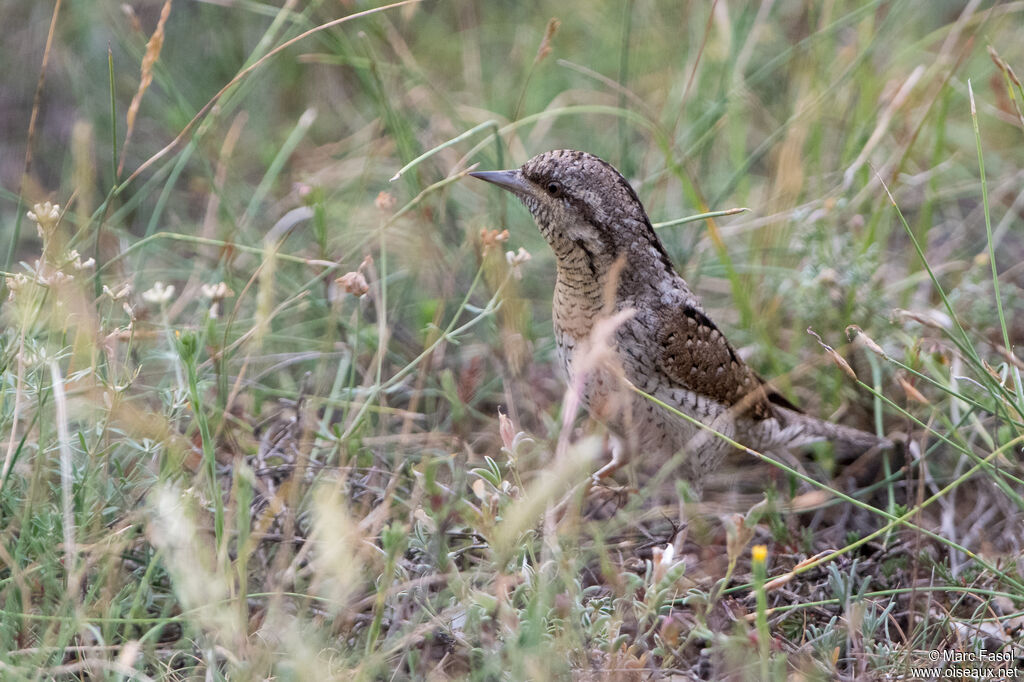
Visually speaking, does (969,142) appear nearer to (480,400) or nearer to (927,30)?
(927,30)

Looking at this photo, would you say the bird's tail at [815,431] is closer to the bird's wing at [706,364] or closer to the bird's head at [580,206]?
the bird's wing at [706,364]

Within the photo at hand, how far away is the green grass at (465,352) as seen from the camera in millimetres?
2281

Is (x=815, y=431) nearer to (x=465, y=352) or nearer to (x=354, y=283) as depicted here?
(x=465, y=352)

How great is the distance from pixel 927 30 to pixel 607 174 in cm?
332

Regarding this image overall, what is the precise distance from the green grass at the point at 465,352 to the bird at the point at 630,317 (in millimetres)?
197

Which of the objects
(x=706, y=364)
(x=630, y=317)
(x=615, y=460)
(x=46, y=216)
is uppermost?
(x=46, y=216)

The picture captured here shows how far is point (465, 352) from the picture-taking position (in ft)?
12.6

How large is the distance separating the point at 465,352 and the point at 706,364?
3.46ft

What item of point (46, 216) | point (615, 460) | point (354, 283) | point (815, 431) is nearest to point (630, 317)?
point (615, 460)

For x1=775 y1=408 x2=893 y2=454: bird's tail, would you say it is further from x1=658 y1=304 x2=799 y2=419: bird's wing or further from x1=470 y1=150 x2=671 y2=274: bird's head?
x1=470 y1=150 x2=671 y2=274: bird's head

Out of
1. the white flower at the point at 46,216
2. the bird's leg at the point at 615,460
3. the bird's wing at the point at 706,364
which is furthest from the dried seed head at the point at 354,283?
the bird's leg at the point at 615,460

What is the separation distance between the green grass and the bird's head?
0.19 meters

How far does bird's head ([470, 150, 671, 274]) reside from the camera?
3061mm

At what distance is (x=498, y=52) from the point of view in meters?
5.44
